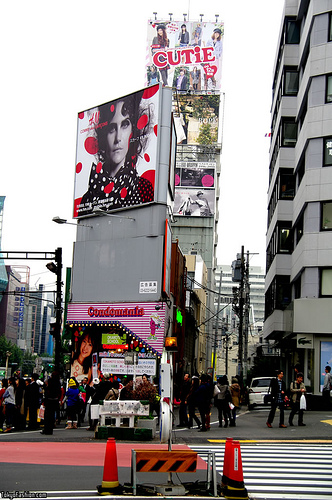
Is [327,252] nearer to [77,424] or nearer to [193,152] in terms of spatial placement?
[77,424]

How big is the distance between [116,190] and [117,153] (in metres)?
2.04

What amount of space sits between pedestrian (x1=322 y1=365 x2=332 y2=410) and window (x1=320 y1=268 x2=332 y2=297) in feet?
20.8

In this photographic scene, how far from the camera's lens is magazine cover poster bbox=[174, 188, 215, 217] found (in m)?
99.4

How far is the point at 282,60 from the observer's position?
158 ft

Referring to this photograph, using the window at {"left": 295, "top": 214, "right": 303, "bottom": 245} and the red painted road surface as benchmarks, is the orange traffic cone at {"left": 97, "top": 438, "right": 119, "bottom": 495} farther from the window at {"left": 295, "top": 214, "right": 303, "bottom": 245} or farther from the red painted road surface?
the window at {"left": 295, "top": 214, "right": 303, "bottom": 245}

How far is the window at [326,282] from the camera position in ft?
121

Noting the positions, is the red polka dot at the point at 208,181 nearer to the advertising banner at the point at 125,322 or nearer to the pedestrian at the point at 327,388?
the advertising banner at the point at 125,322

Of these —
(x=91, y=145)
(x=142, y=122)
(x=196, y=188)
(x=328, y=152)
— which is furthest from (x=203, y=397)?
(x=196, y=188)

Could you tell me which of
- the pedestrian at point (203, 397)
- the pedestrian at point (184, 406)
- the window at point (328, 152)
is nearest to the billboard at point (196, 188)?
the window at point (328, 152)

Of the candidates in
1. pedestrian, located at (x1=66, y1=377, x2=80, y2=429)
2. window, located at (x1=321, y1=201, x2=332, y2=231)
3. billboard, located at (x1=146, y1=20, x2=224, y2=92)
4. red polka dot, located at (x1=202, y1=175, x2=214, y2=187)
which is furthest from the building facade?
billboard, located at (x1=146, y1=20, x2=224, y2=92)

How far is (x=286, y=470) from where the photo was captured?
45.3 feet

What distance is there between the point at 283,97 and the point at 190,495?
4060 centimetres

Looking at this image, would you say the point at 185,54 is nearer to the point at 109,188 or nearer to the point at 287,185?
the point at 287,185

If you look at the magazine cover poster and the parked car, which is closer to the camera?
the parked car
